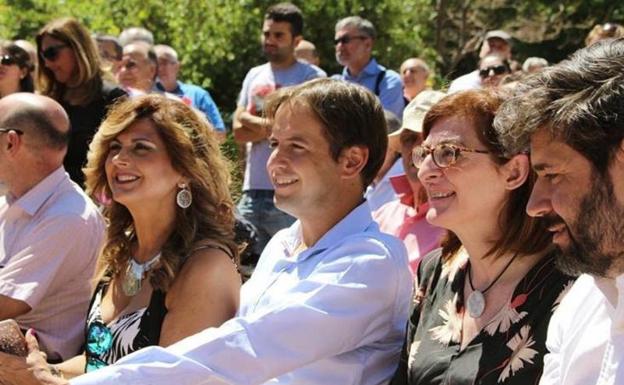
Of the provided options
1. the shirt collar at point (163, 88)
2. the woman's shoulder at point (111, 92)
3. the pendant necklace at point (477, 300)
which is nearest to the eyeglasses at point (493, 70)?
the shirt collar at point (163, 88)

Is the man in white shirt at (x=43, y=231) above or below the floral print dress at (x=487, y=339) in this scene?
below

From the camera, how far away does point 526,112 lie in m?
2.66

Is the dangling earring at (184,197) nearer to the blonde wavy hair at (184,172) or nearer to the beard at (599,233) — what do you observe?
the blonde wavy hair at (184,172)

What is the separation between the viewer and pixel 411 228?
477 centimetres

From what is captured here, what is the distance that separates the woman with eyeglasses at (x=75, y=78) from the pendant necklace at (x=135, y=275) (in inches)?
92.9

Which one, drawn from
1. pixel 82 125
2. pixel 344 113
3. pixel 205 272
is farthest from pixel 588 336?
pixel 82 125

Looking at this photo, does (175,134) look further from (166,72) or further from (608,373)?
(166,72)

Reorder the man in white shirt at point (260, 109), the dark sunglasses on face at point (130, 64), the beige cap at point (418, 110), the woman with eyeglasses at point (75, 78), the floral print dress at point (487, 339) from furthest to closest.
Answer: the dark sunglasses on face at point (130, 64), the man in white shirt at point (260, 109), the woman with eyeglasses at point (75, 78), the beige cap at point (418, 110), the floral print dress at point (487, 339)

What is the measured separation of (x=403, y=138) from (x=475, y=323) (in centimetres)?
180

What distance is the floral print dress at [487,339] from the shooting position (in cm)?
298

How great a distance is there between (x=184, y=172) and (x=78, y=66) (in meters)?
2.74

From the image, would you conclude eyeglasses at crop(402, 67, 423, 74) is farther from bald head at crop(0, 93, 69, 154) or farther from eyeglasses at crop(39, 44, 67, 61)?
bald head at crop(0, 93, 69, 154)

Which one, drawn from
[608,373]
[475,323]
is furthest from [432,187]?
[608,373]

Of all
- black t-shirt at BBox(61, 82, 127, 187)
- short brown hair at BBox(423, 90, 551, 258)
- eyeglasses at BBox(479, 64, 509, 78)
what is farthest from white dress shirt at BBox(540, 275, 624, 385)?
eyeglasses at BBox(479, 64, 509, 78)
